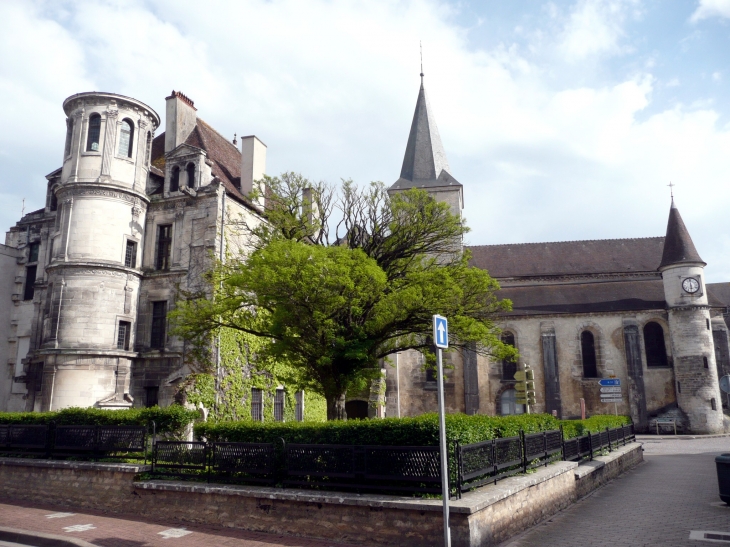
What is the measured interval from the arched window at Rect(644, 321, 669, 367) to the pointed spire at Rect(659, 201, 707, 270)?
416 cm

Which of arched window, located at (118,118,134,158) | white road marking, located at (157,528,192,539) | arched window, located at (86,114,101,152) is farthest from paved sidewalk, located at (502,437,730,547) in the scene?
arched window, located at (86,114,101,152)

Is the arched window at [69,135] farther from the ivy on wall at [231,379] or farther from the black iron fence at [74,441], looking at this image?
the black iron fence at [74,441]

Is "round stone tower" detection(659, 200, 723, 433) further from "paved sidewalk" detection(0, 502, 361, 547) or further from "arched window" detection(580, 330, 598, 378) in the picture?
"paved sidewalk" detection(0, 502, 361, 547)

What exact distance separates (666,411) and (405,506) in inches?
1337

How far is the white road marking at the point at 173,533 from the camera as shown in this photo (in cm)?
948

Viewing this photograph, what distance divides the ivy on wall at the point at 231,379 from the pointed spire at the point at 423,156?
20.8 metres

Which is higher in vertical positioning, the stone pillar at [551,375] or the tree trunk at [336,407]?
the stone pillar at [551,375]

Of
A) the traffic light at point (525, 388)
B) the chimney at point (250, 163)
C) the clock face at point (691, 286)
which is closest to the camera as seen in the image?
the traffic light at point (525, 388)

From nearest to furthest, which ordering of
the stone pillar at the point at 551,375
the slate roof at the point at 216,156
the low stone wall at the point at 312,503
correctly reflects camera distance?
1. the low stone wall at the point at 312,503
2. the slate roof at the point at 216,156
3. the stone pillar at the point at 551,375

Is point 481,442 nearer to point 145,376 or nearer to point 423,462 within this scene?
point 423,462

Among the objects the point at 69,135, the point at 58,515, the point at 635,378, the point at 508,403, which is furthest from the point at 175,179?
the point at 635,378

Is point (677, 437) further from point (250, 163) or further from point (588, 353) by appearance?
point (250, 163)

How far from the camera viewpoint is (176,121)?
2639cm

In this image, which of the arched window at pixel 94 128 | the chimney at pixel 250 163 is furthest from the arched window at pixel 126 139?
the chimney at pixel 250 163
